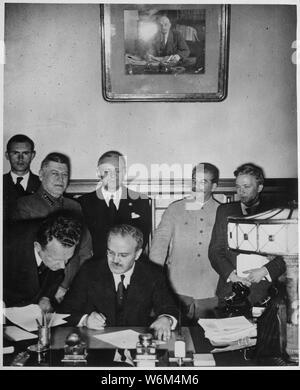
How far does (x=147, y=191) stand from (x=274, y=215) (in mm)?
560

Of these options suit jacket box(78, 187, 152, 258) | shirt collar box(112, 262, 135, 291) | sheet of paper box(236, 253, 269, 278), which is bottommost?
shirt collar box(112, 262, 135, 291)

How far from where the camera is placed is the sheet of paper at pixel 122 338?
1.62 m

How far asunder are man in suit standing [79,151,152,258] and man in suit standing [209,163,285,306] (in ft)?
1.01

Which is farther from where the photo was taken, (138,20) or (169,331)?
(138,20)

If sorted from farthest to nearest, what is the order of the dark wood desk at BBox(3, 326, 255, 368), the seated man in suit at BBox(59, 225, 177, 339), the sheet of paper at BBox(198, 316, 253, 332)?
1. the seated man in suit at BBox(59, 225, 177, 339)
2. the sheet of paper at BBox(198, 316, 253, 332)
3. the dark wood desk at BBox(3, 326, 255, 368)

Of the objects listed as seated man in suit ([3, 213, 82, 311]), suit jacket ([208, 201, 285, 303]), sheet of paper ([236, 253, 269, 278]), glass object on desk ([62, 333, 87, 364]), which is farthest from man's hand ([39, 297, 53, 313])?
sheet of paper ([236, 253, 269, 278])

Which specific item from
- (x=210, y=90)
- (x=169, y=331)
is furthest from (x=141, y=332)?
(x=210, y=90)

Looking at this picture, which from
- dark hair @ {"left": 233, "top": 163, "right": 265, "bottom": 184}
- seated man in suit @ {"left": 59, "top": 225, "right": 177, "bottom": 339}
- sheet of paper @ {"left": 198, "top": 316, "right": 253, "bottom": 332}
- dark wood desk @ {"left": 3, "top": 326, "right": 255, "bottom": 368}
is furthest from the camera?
dark hair @ {"left": 233, "top": 163, "right": 265, "bottom": 184}

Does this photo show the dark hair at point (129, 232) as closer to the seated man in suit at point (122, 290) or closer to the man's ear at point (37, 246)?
the seated man in suit at point (122, 290)

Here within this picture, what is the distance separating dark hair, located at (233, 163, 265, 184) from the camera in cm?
197

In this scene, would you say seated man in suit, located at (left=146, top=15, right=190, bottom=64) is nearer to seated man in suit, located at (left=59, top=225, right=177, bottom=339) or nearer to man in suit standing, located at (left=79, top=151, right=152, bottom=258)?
man in suit standing, located at (left=79, top=151, right=152, bottom=258)

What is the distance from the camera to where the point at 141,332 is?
1767 millimetres

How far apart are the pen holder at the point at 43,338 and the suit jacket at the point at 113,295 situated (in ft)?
0.60
